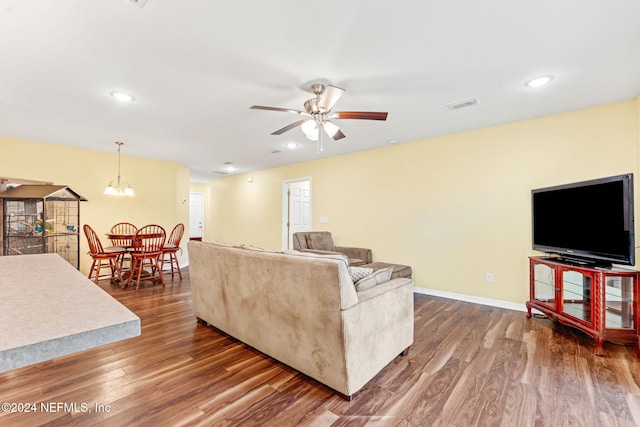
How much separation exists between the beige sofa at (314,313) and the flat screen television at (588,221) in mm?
1856

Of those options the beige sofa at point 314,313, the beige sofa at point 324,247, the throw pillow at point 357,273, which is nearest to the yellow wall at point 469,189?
the beige sofa at point 324,247

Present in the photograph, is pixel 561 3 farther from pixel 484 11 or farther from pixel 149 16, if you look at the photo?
pixel 149 16

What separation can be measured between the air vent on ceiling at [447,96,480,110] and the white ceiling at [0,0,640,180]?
0.07 m

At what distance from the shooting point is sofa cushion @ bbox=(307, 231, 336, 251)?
506cm

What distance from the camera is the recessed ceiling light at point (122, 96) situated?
2.78 metres

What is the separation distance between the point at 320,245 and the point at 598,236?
3.57 m

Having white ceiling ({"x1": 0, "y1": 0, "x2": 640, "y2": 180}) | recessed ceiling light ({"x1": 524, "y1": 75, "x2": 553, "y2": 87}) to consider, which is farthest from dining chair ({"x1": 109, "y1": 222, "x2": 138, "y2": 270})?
recessed ceiling light ({"x1": 524, "y1": 75, "x2": 553, "y2": 87})

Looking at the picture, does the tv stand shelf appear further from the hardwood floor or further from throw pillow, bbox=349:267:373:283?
throw pillow, bbox=349:267:373:283

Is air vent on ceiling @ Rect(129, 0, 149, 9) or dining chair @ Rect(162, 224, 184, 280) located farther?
dining chair @ Rect(162, 224, 184, 280)

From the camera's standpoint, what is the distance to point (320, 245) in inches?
202

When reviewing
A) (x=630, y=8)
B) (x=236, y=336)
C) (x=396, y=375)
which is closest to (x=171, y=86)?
(x=236, y=336)

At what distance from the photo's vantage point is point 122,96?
284 centimetres

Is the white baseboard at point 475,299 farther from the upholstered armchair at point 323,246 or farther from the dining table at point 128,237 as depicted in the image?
the dining table at point 128,237

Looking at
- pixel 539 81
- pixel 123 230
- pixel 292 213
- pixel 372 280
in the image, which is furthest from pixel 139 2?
pixel 292 213
